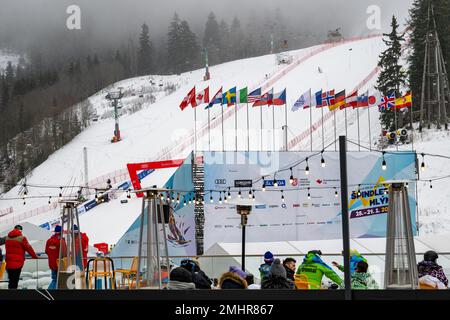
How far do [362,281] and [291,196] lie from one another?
15.1 meters

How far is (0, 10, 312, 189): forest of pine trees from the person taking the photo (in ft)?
184

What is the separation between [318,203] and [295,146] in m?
19.4

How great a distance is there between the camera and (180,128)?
49500 mm

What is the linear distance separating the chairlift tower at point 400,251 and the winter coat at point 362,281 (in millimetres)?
1632

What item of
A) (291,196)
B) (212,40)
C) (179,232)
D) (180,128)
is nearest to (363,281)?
(179,232)

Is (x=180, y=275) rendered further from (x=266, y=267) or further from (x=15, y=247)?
(x=15, y=247)

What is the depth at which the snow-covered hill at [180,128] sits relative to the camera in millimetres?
35219

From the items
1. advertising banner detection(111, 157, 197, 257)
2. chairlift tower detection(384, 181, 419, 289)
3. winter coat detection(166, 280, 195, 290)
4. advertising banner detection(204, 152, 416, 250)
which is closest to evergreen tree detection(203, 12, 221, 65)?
advertising banner detection(204, 152, 416, 250)

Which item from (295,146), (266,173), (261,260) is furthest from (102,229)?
(261,260)

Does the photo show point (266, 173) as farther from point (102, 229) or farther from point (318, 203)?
point (102, 229)

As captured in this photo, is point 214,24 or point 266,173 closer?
point 266,173

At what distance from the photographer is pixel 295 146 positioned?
40.1 m

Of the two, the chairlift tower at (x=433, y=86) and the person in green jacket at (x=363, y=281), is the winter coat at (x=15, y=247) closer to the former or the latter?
the person in green jacket at (x=363, y=281)

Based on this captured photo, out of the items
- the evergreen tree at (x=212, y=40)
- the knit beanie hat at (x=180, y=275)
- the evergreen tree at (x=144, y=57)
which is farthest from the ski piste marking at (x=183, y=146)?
the knit beanie hat at (x=180, y=275)
